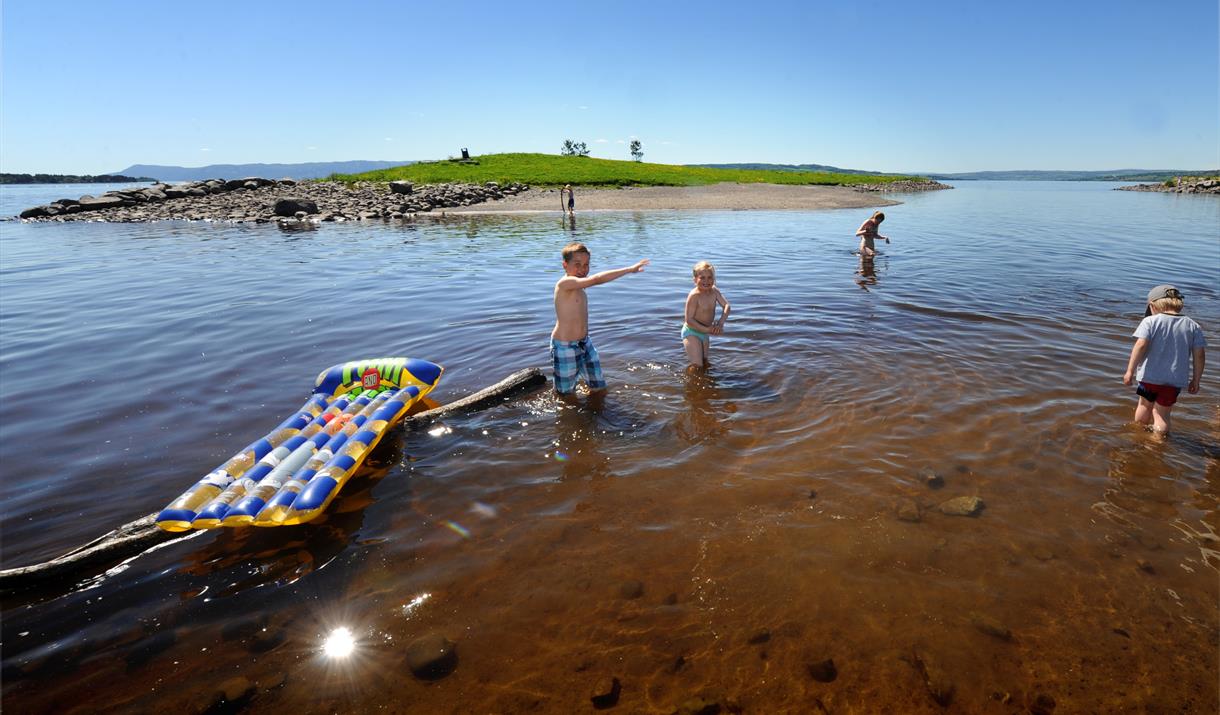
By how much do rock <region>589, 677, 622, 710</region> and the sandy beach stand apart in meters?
35.3

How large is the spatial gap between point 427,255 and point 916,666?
18.9 m

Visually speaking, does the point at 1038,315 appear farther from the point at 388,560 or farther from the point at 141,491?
the point at 141,491

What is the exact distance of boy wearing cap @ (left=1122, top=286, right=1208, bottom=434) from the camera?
5.07 metres

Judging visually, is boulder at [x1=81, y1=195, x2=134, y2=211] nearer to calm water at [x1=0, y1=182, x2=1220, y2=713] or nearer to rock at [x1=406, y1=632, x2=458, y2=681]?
calm water at [x1=0, y1=182, x2=1220, y2=713]

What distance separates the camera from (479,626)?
3.38m

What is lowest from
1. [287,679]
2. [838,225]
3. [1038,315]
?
[287,679]

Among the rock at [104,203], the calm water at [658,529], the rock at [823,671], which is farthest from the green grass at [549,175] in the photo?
the rock at [823,671]

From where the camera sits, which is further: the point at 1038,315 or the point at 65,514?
the point at 1038,315

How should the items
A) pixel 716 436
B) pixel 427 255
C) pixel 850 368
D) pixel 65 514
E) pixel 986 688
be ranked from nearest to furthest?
1. pixel 986 688
2. pixel 65 514
3. pixel 716 436
4. pixel 850 368
5. pixel 427 255

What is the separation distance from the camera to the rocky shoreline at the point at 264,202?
3416 centimetres

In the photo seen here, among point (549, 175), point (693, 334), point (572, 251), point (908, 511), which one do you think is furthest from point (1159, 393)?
point (549, 175)

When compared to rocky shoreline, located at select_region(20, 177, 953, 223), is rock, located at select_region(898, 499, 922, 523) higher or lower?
lower

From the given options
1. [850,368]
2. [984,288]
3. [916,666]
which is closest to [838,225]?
[984,288]

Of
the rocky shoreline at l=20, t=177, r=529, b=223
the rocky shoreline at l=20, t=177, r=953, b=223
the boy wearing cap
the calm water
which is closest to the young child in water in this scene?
the calm water
